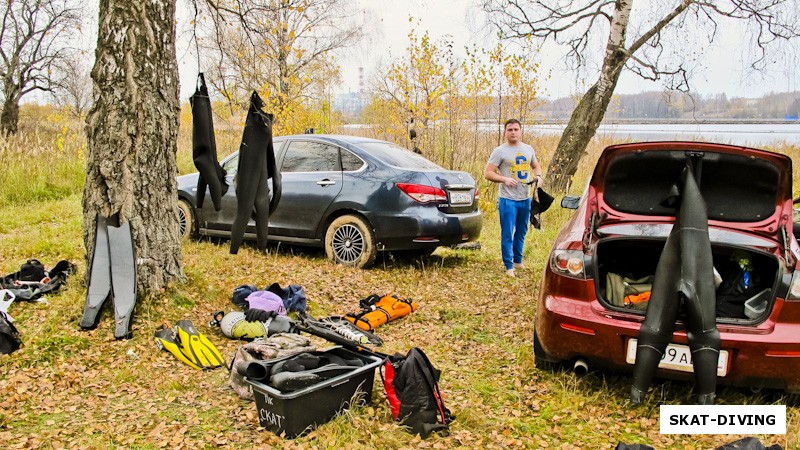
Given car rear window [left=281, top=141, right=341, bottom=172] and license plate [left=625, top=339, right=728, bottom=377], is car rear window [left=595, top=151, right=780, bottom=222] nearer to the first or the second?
license plate [left=625, top=339, right=728, bottom=377]

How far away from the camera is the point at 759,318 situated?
3.54 metres

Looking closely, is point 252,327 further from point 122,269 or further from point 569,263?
point 569,263

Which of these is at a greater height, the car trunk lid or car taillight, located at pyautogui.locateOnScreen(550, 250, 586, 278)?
the car trunk lid

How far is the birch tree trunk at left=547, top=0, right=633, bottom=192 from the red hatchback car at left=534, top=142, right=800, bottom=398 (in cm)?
849

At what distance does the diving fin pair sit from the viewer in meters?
4.36

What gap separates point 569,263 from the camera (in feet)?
12.8

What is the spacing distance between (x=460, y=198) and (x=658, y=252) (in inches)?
121

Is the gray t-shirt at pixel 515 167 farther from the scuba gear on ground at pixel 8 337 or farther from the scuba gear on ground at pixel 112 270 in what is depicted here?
the scuba gear on ground at pixel 8 337

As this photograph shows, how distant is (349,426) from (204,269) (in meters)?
3.51

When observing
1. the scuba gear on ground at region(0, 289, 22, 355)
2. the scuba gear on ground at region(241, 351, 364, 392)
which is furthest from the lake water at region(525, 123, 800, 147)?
the scuba gear on ground at region(0, 289, 22, 355)

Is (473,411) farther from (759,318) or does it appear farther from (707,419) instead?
(759,318)

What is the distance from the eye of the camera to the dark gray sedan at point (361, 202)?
7066 millimetres

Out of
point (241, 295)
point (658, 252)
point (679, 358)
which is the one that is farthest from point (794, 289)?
point (241, 295)

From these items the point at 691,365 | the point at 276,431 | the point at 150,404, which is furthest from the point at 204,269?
the point at 691,365
